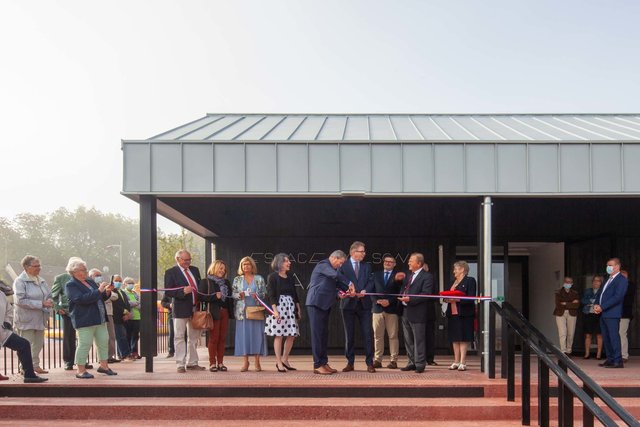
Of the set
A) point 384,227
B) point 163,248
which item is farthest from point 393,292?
point 163,248

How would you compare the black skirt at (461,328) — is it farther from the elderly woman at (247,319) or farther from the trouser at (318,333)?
the elderly woman at (247,319)

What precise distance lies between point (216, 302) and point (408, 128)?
14.1 ft

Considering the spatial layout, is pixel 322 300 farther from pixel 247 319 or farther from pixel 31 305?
pixel 31 305

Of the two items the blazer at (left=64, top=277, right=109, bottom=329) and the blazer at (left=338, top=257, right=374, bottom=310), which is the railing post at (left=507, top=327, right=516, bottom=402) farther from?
the blazer at (left=64, top=277, right=109, bottom=329)

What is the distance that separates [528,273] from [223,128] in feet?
26.2

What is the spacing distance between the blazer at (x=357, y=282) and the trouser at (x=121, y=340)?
4.23 m

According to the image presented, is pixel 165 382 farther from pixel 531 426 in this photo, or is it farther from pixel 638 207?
pixel 638 207

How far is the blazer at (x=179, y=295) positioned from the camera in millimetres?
9938

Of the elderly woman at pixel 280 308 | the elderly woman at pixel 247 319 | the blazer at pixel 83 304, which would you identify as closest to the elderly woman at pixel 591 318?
the elderly woman at pixel 280 308

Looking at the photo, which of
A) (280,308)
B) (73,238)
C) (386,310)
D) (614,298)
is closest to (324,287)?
(280,308)

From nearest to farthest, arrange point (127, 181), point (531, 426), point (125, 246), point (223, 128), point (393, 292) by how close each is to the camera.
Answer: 1. point (531, 426)
2. point (127, 181)
3. point (393, 292)
4. point (223, 128)
5. point (125, 246)

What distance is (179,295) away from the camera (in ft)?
32.6

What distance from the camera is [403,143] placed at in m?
9.64

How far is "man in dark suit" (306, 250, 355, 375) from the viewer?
32.0ft
